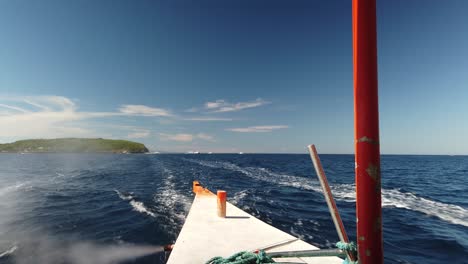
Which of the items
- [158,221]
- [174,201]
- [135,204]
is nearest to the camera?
[158,221]

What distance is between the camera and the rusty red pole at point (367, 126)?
1961 millimetres

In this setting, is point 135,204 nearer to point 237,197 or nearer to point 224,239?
point 237,197

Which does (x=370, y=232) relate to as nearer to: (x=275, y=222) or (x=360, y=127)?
(x=360, y=127)

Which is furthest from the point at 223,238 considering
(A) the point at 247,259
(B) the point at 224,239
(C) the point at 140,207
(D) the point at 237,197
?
(D) the point at 237,197

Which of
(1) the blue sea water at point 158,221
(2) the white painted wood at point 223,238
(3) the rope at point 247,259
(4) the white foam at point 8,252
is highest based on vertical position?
(3) the rope at point 247,259

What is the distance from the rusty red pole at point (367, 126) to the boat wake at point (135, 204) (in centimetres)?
1246

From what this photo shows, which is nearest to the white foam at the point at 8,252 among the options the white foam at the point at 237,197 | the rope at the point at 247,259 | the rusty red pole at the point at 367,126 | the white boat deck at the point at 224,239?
the white boat deck at the point at 224,239

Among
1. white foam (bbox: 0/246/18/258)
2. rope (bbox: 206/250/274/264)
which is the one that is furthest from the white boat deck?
white foam (bbox: 0/246/18/258)

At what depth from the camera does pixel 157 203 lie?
14.8m

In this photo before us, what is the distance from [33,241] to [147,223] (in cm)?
452

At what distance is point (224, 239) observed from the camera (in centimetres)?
623

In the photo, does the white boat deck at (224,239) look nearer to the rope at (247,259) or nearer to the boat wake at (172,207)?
the rope at (247,259)

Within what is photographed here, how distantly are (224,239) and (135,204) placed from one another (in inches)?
433

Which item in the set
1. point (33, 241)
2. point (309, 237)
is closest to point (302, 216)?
point (309, 237)
